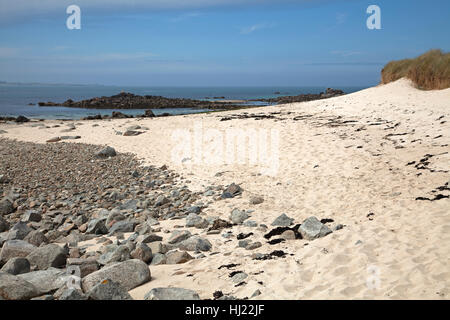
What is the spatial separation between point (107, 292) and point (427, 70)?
2273cm

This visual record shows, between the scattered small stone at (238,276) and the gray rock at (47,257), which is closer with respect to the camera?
the scattered small stone at (238,276)

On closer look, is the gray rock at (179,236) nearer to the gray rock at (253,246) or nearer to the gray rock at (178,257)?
the gray rock at (178,257)

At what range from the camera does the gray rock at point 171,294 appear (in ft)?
14.8

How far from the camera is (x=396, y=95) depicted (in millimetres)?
20641

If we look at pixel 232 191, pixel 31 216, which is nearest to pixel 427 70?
pixel 232 191

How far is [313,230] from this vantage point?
655cm

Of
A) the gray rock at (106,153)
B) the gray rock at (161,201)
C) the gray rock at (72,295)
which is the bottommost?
the gray rock at (72,295)

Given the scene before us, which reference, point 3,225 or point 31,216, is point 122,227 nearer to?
point 31,216

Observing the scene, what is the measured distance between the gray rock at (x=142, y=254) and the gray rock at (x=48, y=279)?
3.95 feet

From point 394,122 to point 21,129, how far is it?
22.9 meters

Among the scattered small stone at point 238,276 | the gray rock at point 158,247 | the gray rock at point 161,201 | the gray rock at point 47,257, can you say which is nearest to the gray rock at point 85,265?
the gray rock at point 47,257

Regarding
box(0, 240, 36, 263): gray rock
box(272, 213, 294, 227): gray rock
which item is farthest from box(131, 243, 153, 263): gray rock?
box(272, 213, 294, 227): gray rock

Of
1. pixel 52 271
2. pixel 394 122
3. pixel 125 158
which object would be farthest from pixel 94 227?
pixel 394 122
